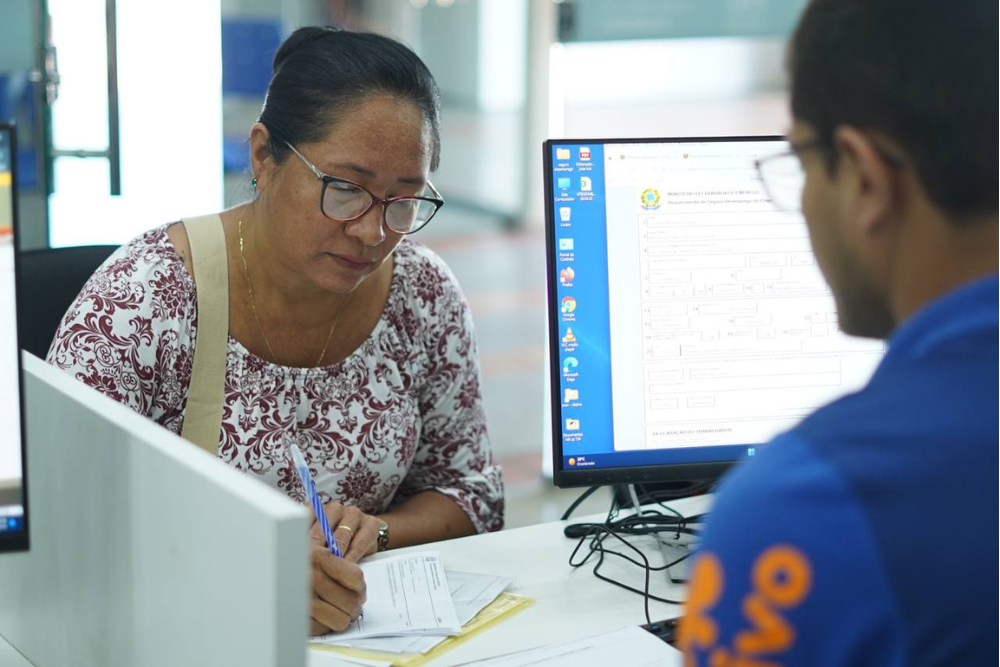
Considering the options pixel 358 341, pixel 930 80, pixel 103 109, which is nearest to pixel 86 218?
pixel 103 109

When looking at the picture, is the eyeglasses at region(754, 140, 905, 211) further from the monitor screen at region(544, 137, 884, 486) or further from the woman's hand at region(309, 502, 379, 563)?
the woman's hand at region(309, 502, 379, 563)

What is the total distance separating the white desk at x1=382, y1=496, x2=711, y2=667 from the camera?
1.31 metres

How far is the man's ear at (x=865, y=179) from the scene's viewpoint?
0.76 metres

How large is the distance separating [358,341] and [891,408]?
1144 mm

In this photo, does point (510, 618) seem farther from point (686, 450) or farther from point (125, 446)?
point (125, 446)

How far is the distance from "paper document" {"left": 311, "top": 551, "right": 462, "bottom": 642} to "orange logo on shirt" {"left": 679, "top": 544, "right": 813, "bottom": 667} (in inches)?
23.2

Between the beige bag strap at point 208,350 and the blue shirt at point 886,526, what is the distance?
1.03 m

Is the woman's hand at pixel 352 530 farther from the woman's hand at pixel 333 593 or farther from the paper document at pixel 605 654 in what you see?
the paper document at pixel 605 654

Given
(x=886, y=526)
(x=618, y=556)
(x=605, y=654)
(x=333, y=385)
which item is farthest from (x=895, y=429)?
(x=333, y=385)

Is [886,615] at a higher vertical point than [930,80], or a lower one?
lower

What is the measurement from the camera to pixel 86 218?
11.1ft

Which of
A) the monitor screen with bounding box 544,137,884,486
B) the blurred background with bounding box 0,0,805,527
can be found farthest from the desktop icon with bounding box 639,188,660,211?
the blurred background with bounding box 0,0,805,527

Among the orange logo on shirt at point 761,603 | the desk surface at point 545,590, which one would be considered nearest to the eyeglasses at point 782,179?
the orange logo on shirt at point 761,603

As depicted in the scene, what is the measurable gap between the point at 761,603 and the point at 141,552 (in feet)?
1.90
